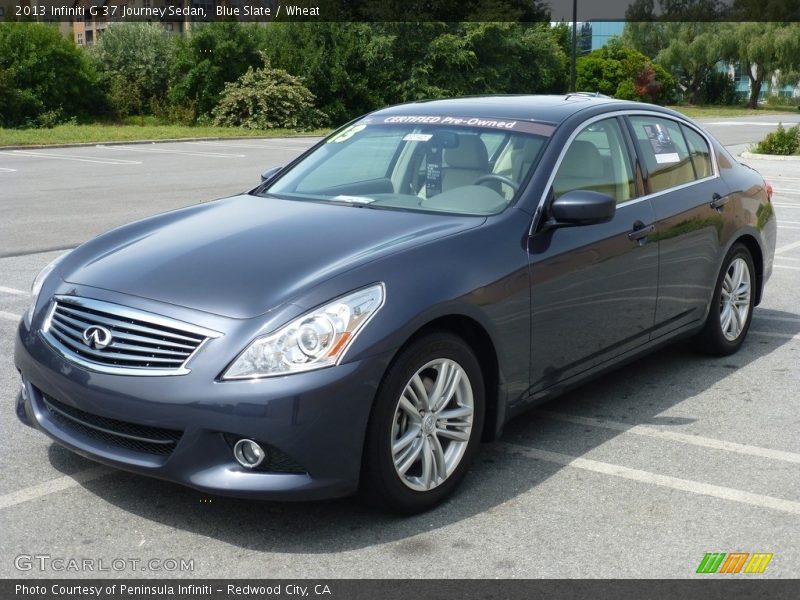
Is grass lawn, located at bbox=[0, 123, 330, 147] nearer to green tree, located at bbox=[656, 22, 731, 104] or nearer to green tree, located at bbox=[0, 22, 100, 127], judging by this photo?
green tree, located at bbox=[0, 22, 100, 127]

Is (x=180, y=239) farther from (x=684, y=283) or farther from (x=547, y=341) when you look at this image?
(x=684, y=283)

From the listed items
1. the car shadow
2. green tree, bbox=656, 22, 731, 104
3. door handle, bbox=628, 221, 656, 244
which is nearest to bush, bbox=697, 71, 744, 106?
green tree, bbox=656, 22, 731, 104

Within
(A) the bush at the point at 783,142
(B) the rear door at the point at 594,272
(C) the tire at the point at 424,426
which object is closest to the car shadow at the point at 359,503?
(C) the tire at the point at 424,426

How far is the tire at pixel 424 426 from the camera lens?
3.92m

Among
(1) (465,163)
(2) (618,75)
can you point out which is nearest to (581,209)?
(1) (465,163)

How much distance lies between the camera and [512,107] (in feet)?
18.4

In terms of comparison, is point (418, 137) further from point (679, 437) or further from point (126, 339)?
point (126, 339)

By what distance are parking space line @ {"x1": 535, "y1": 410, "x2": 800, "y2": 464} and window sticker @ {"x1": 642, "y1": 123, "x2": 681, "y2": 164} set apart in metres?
1.54

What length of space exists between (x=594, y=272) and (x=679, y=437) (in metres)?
0.93

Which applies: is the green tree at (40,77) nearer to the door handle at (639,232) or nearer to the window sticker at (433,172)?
the window sticker at (433,172)

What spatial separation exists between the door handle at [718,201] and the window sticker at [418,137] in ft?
6.15

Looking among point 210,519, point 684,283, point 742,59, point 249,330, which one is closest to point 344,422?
point 249,330

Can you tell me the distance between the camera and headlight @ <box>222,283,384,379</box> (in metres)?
3.73

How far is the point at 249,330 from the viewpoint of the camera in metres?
3.80
